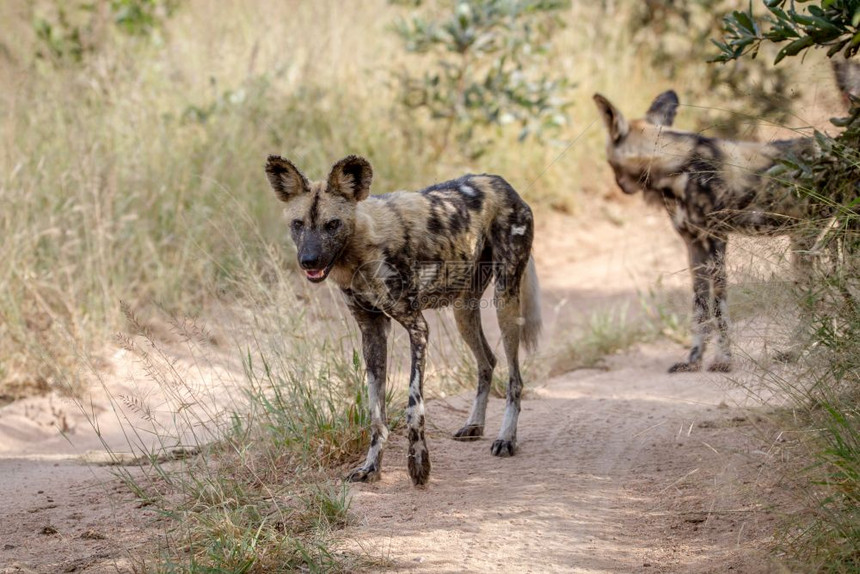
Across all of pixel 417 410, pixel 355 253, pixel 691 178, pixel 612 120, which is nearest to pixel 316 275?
pixel 355 253

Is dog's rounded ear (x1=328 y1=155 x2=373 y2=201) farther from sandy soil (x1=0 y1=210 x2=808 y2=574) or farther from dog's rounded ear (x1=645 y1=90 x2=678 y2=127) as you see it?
dog's rounded ear (x1=645 y1=90 x2=678 y2=127)

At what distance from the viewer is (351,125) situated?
29.0ft

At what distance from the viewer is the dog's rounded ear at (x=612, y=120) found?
634 cm

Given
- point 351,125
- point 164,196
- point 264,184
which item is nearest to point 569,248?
point 351,125

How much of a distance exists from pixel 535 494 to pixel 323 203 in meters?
1.45

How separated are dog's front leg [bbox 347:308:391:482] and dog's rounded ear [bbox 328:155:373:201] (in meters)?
0.51

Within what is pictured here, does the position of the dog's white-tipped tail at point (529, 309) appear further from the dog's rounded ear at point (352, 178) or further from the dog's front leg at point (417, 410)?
the dog's rounded ear at point (352, 178)

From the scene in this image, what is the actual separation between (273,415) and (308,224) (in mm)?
868

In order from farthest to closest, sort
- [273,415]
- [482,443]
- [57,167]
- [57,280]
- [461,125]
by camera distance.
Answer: [461,125] → [57,167] → [57,280] → [482,443] → [273,415]

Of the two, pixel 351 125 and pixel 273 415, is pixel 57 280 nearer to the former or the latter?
pixel 273 415

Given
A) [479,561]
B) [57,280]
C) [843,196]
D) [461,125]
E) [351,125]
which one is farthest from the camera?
[461,125]

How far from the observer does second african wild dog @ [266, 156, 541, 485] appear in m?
3.89

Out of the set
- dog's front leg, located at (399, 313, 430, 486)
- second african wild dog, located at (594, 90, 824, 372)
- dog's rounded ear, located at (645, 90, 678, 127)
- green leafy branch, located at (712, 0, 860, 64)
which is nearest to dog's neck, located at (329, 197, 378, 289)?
dog's front leg, located at (399, 313, 430, 486)

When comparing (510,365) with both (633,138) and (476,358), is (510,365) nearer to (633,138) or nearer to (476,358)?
(476,358)
